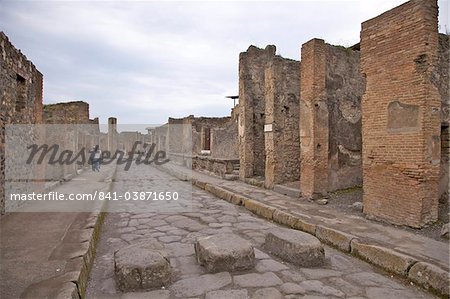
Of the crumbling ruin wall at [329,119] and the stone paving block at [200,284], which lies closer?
the stone paving block at [200,284]

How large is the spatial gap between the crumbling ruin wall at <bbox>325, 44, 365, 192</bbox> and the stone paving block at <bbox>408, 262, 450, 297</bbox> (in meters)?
4.75

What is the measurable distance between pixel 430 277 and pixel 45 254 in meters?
4.51

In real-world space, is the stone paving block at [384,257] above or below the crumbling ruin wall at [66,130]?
below

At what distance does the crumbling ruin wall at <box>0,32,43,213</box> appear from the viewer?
19.4 feet

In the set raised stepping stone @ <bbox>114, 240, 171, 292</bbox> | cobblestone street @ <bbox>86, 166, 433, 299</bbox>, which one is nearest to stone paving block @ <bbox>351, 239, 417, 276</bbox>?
cobblestone street @ <bbox>86, 166, 433, 299</bbox>

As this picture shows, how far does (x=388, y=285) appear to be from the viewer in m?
3.72

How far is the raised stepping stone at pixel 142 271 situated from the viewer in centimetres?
342

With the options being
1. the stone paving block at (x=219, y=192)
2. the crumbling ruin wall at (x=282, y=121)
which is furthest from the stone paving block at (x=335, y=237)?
the crumbling ruin wall at (x=282, y=121)

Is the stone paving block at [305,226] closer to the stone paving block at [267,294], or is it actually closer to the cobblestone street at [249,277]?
the cobblestone street at [249,277]

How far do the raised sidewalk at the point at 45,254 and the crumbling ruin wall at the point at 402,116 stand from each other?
5.28 m

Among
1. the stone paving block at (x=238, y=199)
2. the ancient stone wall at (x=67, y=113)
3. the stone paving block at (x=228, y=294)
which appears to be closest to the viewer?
the stone paving block at (x=228, y=294)

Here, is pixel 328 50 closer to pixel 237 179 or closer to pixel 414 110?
pixel 414 110

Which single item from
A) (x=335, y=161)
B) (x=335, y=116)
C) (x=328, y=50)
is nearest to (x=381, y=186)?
(x=335, y=161)

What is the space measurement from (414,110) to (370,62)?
1435mm
